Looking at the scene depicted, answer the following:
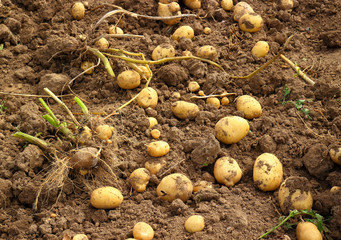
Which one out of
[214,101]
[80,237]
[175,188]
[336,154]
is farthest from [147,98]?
[336,154]

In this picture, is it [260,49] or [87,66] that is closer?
[87,66]

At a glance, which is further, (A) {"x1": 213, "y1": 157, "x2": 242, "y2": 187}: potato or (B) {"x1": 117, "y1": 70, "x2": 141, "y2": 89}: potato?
(B) {"x1": 117, "y1": 70, "x2": 141, "y2": 89}: potato

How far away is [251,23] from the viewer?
356 centimetres

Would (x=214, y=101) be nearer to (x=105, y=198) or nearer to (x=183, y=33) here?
(x=183, y=33)

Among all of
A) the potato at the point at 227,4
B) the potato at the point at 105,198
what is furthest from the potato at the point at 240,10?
the potato at the point at 105,198

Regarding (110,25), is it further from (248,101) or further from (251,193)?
(251,193)

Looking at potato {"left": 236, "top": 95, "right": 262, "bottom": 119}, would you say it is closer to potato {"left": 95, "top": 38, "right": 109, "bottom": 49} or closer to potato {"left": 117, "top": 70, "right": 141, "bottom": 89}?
potato {"left": 117, "top": 70, "right": 141, "bottom": 89}

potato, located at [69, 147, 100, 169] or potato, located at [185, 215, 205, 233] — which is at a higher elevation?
potato, located at [69, 147, 100, 169]

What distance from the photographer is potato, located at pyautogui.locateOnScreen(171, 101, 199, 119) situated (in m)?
2.90

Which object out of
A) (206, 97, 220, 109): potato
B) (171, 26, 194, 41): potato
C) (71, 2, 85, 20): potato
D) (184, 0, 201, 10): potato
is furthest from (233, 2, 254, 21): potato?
(71, 2, 85, 20): potato

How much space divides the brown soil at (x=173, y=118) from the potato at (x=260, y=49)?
0.06 meters

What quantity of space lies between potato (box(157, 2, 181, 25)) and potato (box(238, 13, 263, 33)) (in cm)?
53

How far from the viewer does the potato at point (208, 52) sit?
10.9ft

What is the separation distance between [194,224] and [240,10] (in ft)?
7.06
